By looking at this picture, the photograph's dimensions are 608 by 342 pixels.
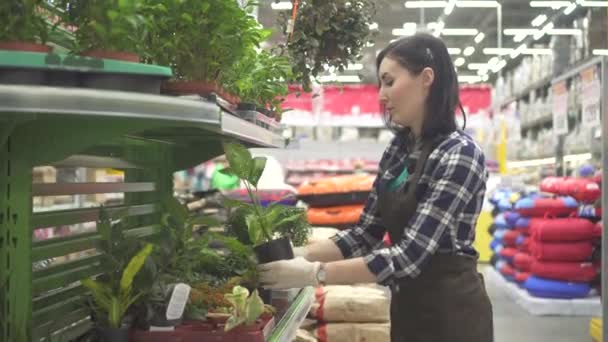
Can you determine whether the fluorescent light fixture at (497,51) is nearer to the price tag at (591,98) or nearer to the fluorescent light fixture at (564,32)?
the fluorescent light fixture at (564,32)

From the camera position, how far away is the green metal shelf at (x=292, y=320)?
1.87m

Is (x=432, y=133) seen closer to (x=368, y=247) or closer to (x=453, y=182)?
(x=453, y=182)

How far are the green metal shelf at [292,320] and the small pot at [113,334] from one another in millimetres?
→ 364

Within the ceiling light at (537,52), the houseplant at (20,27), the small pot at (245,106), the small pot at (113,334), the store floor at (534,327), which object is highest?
the ceiling light at (537,52)

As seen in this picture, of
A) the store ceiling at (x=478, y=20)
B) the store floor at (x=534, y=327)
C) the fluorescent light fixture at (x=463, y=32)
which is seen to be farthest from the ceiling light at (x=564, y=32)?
the store floor at (x=534, y=327)

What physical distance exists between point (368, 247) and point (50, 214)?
4.17 ft

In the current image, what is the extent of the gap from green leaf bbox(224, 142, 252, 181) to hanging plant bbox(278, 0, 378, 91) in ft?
2.75

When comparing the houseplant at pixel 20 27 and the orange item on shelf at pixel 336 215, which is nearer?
the houseplant at pixel 20 27

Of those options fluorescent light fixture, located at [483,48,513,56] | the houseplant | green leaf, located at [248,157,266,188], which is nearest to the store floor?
fluorescent light fixture, located at [483,48,513,56]

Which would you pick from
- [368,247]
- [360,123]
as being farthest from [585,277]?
[360,123]

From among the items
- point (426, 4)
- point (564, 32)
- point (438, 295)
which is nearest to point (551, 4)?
point (564, 32)

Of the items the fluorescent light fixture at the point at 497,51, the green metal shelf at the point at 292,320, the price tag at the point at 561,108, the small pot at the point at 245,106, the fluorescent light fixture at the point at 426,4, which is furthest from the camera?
the fluorescent light fixture at the point at 497,51

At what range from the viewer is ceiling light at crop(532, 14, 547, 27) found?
869 centimetres

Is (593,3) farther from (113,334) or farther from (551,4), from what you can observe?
(113,334)
